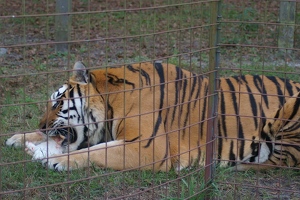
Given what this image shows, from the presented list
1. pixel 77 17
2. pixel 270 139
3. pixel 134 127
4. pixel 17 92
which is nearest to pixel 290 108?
pixel 270 139

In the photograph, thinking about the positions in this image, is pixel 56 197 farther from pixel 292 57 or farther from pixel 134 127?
pixel 292 57

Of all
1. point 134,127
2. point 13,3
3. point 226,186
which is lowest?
point 226,186

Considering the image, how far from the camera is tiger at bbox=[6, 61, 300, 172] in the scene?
4.37m

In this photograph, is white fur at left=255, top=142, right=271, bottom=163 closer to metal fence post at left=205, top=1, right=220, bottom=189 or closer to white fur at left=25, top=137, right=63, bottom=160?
metal fence post at left=205, top=1, right=220, bottom=189

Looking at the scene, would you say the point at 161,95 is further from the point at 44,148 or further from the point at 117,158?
the point at 44,148

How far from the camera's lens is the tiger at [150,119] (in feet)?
14.3

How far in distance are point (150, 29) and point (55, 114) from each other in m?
4.58

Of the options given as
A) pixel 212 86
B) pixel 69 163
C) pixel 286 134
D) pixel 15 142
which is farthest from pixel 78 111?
pixel 286 134

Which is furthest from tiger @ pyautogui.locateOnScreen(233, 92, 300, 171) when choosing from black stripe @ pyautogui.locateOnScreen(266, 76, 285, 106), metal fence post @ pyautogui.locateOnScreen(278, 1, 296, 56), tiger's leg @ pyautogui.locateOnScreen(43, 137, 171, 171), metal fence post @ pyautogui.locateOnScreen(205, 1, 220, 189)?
metal fence post @ pyautogui.locateOnScreen(278, 1, 296, 56)

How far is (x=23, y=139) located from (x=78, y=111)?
1.99 ft

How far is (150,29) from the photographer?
29.3 feet

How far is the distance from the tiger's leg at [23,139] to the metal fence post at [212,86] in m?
1.54

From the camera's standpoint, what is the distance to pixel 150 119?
442cm

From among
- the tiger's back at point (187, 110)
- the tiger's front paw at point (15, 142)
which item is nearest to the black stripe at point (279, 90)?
the tiger's back at point (187, 110)
